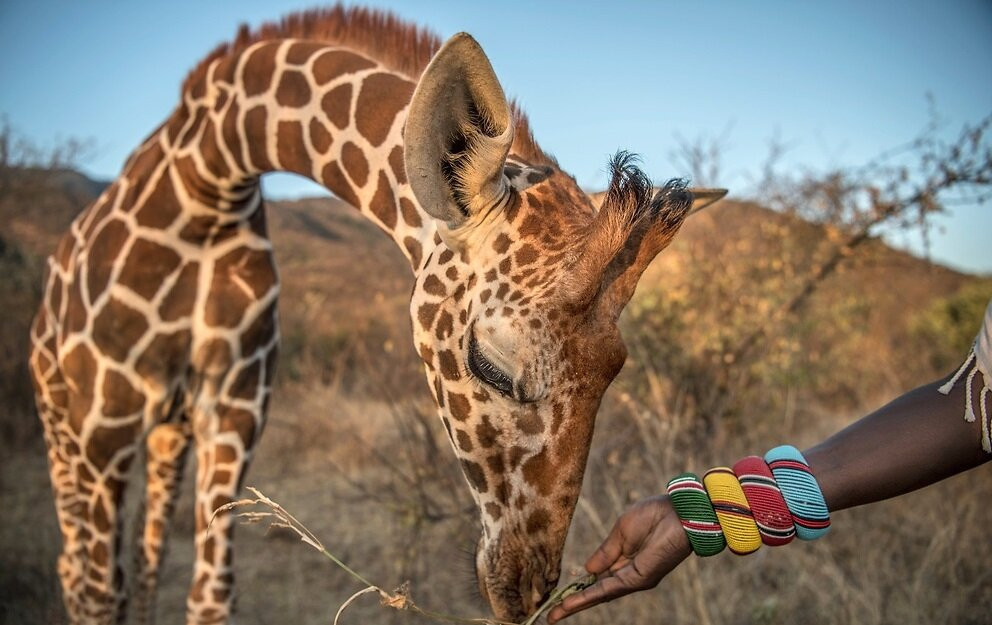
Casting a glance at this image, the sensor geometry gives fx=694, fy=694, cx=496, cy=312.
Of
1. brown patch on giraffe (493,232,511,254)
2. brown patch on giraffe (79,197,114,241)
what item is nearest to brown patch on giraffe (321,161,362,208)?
brown patch on giraffe (493,232,511,254)

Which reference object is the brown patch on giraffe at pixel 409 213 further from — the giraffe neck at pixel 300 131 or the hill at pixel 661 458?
the hill at pixel 661 458

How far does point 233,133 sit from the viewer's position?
9.27 feet

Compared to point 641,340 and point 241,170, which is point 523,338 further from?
point 641,340

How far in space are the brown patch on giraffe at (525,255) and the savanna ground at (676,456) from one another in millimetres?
871

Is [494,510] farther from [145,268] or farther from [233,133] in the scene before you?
[145,268]

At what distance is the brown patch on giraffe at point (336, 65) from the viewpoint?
101 inches

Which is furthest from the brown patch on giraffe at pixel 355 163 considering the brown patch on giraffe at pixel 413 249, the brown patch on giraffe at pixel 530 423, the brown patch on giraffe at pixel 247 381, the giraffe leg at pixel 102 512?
the giraffe leg at pixel 102 512

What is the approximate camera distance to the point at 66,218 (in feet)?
54.7

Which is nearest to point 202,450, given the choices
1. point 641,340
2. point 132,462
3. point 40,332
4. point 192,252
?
point 132,462

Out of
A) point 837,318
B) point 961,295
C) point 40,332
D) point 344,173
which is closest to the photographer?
point 344,173

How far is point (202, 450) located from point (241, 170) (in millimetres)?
1304

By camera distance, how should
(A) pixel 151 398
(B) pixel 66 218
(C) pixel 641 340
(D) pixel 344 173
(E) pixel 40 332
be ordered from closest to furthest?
(D) pixel 344 173 < (A) pixel 151 398 < (E) pixel 40 332 < (C) pixel 641 340 < (B) pixel 66 218

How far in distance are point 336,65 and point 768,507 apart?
6.90 ft

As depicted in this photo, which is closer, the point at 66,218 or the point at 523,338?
the point at 523,338
